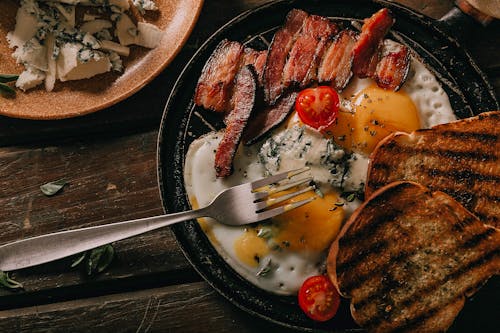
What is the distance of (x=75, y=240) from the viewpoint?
2.82 meters

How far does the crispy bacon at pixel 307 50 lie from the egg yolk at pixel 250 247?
81cm

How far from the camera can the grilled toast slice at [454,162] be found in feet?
9.00

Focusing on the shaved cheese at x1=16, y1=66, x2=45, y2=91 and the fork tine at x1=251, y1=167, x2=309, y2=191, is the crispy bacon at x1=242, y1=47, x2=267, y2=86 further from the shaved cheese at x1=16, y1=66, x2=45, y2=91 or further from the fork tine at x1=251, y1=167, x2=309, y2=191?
the shaved cheese at x1=16, y1=66, x2=45, y2=91

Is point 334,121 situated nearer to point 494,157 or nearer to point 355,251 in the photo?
point 355,251

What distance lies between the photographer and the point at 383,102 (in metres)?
2.80

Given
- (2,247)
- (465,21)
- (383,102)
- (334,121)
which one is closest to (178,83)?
(334,121)

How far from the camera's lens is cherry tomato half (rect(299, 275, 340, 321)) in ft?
9.05

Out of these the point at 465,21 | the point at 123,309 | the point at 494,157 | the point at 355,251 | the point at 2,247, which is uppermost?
the point at 465,21

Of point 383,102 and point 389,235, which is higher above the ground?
point 383,102

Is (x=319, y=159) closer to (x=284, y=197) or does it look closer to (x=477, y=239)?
(x=284, y=197)

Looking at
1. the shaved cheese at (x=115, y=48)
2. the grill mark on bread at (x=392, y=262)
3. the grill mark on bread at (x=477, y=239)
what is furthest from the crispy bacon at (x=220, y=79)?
the grill mark on bread at (x=477, y=239)

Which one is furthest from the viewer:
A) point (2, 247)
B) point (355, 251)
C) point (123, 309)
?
point (123, 309)

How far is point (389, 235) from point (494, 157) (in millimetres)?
662

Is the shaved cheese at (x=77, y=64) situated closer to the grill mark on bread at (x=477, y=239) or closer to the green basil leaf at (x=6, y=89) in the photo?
the green basil leaf at (x=6, y=89)
